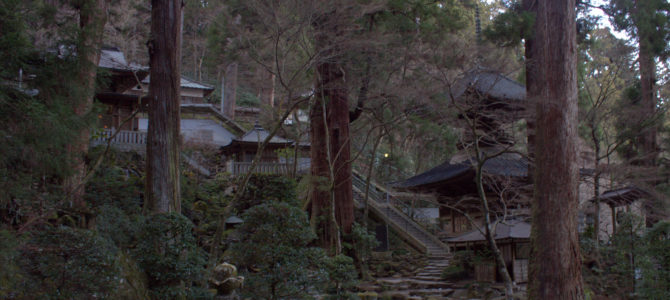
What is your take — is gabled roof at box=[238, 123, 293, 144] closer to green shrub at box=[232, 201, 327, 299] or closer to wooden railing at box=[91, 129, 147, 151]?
wooden railing at box=[91, 129, 147, 151]

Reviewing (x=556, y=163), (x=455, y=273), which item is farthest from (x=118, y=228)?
(x=455, y=273)

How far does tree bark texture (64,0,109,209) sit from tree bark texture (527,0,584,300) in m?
7.63

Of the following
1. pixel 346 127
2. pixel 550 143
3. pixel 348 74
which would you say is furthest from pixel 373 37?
pixel 550 143

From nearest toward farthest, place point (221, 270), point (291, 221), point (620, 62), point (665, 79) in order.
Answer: point (291, 221) < point (221, 270) < point (620, 62) < point (665, 79)

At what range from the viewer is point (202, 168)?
2034cm

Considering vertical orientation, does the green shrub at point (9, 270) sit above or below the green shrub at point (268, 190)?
below

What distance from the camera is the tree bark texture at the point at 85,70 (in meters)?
8.02

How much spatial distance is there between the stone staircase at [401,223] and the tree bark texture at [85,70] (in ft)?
37.9

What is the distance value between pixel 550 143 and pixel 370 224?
39.4 feet

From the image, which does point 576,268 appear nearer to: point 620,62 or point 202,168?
point 620,62

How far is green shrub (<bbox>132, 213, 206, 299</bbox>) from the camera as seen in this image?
6.25 m

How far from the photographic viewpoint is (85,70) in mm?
8273

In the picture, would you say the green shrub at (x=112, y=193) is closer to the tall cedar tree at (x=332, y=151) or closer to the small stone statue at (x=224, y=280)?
the small stone statue at (x=224, y=280)

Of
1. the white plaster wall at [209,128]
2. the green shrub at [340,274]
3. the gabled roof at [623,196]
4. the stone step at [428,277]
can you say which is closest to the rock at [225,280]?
the green shrub at [340,274]
